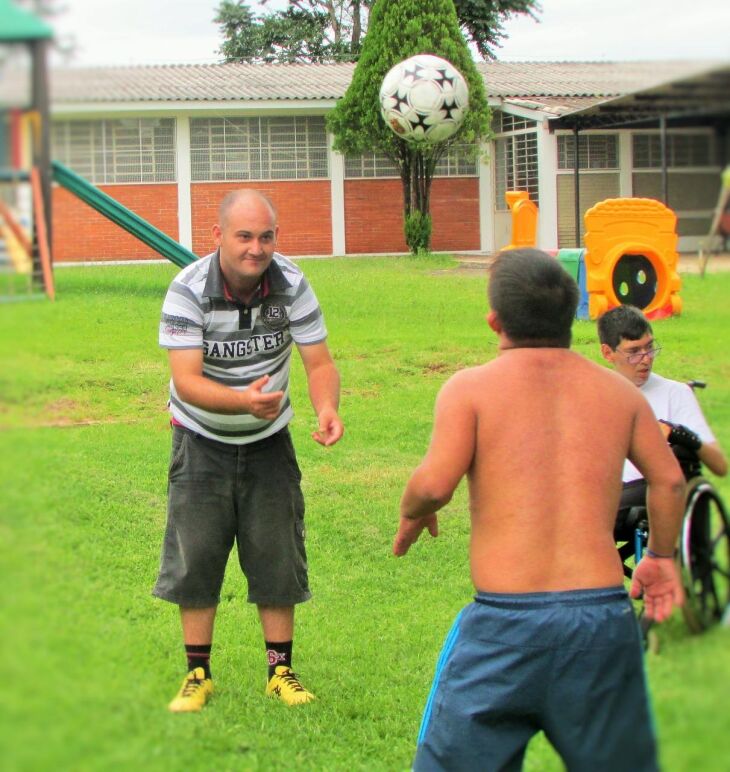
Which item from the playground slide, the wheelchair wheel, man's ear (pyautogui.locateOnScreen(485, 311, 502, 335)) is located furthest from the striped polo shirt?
the wheelchair wheel

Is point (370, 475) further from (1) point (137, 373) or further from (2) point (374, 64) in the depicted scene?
(2) point (374, 64)

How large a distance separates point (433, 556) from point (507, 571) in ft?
10.0

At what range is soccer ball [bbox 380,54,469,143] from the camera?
3.99 m

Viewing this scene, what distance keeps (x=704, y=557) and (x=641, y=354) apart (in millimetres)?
1319

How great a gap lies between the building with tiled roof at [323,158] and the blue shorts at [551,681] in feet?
2.47

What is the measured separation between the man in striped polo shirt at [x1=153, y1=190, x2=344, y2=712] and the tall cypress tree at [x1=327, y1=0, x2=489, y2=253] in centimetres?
76

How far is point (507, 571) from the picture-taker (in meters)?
2.51

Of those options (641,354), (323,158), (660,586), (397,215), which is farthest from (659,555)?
(323,158)

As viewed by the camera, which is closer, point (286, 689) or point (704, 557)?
point (704, 557)

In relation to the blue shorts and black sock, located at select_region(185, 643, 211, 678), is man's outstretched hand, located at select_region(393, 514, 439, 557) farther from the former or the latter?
black sock, located at select_region(185, 643, 211, 678)

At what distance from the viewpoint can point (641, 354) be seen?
11.1 feet

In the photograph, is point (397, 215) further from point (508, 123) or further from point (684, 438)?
point (684, 438)

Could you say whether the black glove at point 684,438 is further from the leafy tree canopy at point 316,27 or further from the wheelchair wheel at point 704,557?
the leafy tree canopy at point 316,27

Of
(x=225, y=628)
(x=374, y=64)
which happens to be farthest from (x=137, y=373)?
(x=374, y=64)
